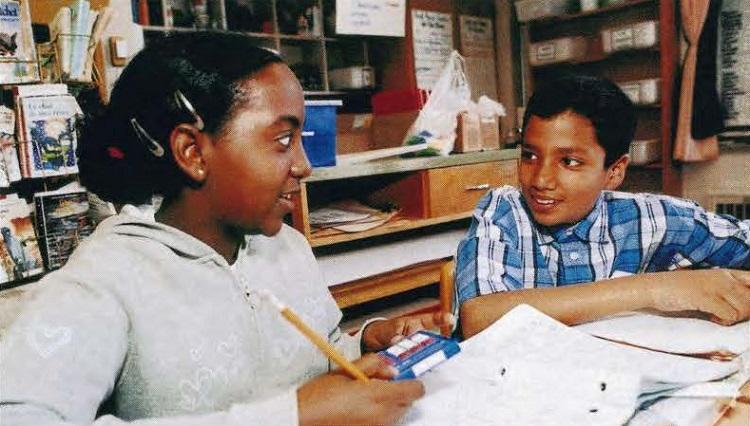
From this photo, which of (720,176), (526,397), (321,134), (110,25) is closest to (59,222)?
(110,25)

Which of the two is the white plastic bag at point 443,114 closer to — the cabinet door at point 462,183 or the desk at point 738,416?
the cabinet door at point 462,183

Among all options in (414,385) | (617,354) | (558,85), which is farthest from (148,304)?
(558,85)

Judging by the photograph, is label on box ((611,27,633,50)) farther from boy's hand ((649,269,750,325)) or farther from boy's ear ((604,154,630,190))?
boy's hand ((649,269,750,325))

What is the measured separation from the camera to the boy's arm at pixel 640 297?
935mm

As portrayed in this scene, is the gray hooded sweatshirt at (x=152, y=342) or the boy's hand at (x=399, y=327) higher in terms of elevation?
the gray hooded sweatshirt at (x=152, y=342)

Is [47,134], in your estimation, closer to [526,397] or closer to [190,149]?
[190,149]

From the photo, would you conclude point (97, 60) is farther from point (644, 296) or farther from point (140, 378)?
point (644, 296)

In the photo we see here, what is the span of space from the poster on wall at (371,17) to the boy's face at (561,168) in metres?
2.11

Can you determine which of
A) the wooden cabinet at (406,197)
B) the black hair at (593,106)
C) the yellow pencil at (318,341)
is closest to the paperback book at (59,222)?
the wooden cabinet at (406,197)

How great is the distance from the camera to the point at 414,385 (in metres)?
0.60

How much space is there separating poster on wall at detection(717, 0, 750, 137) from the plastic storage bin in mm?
857

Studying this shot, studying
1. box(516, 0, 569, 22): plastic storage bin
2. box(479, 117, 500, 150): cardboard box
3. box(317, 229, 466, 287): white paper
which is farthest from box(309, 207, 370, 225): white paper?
box(516, 0, 569, 22): plastic storage bin

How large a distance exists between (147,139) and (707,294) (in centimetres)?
87

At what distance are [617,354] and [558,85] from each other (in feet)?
2.31
